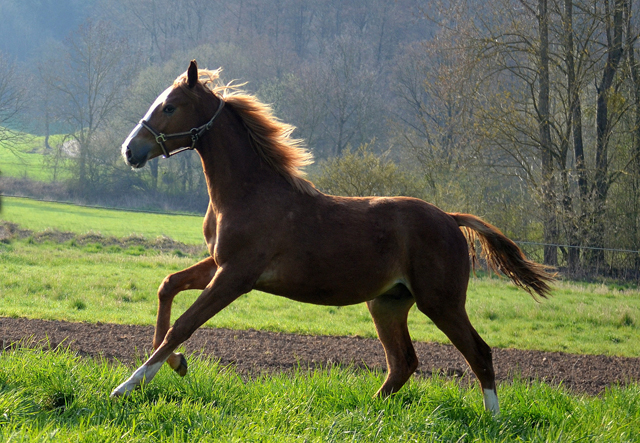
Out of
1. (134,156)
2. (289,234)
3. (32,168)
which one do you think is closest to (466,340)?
(289,234)

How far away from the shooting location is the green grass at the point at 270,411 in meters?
3.25

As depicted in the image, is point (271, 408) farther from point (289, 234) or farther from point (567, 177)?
point (567, 177)

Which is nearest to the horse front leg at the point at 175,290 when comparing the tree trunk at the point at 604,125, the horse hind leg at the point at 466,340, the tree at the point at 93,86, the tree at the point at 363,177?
the horse hind leg at the point at 466,340

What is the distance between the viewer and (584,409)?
4398mm

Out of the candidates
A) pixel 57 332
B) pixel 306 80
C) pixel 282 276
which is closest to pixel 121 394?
pixel 282 276

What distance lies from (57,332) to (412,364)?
15.2 feet

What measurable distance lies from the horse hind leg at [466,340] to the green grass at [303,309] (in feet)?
14.4

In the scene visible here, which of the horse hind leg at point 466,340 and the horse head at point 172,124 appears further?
the horse hind leg at point 466,340

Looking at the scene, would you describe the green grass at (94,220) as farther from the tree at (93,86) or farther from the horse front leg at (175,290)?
the horse front leg at (175,290)

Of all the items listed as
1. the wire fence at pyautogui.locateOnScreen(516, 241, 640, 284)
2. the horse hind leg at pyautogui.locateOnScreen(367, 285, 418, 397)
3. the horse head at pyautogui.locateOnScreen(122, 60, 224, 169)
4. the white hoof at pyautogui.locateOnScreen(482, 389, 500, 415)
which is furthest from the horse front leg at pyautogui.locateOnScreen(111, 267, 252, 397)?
the wire fence at pyautogui.locateOnScreen(516, 241, 640, 284)

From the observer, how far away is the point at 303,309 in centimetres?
1069

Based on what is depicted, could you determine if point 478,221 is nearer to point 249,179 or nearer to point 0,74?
point 249,179

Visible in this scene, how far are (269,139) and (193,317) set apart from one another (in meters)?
1.54

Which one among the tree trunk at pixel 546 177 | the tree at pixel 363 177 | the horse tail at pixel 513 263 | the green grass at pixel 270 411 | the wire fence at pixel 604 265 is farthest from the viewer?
the tree at pixel 363 177
